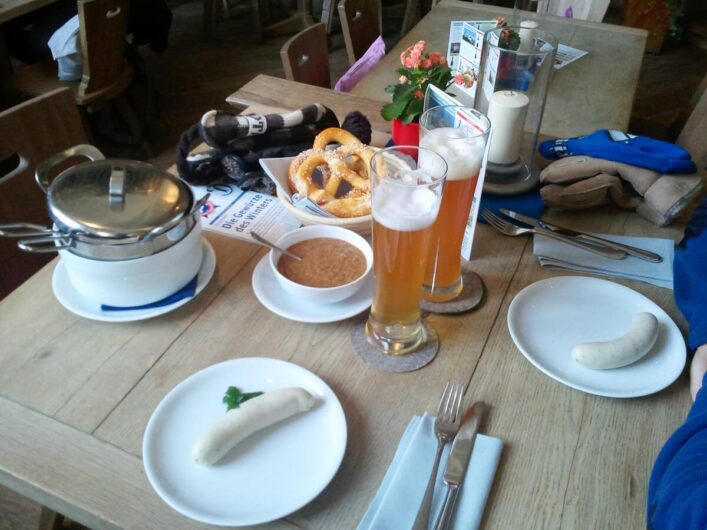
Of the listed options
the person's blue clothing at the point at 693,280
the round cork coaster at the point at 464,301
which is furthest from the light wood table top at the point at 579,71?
the round cork coaster at the point at 464,301

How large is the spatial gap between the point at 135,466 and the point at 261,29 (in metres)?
4.01

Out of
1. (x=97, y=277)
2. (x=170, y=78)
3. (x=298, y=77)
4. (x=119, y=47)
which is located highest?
(x=97, y=277)

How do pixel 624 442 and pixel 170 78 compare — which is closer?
pixel 624 442

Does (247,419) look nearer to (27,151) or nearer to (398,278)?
(398,278)

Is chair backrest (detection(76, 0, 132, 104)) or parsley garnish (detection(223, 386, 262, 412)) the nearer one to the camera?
parsley garnish (detection(223, 386, 262, 412))

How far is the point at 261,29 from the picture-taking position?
411cm

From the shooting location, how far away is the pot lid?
72 cm

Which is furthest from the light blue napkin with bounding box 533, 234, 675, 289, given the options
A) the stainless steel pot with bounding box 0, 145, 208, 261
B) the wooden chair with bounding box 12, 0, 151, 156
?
the wooden chair with bounding box 12, 0, 151, 156

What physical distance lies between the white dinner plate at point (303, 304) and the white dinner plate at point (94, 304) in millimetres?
85

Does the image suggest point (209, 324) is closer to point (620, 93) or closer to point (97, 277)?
point (97, 277)

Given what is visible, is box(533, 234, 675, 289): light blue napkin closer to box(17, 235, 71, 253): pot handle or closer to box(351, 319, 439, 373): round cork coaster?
box(351, 319, 439, 373): round cork coaster

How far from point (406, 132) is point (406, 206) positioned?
0.46m

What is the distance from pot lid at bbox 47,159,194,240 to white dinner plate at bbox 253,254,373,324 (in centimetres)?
16

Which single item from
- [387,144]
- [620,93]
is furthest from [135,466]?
[620,93]
